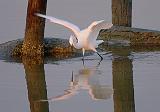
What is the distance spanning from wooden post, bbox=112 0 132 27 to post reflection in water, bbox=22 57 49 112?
4298mm

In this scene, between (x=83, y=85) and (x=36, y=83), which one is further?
(x=36, y=83)

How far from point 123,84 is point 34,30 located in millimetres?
4614

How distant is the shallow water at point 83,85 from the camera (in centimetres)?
982

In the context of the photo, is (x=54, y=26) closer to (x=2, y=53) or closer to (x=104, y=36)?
(x=104, y=36)

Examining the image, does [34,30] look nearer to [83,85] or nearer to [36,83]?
[36,83]

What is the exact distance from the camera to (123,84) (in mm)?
11516

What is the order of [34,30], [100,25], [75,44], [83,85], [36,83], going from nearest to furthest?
1. [83,85]
2. [36,83]
3. [100,25]
4. [75,44]
5. [34,30]

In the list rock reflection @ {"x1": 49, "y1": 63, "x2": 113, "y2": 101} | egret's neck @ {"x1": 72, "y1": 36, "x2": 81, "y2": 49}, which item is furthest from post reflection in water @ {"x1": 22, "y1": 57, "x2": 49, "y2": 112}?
egret's neck @ {"x1": 72, "y1": 36, "x2": 81, "y2": 49}

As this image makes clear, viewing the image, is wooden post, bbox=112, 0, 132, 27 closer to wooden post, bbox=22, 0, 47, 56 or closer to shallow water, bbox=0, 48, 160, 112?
shallow water, bbox=0, 48, 160, 112

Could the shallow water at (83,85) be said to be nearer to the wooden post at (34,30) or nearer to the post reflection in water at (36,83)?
the post reflection in water at (36,83)

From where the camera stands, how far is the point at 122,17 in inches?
760

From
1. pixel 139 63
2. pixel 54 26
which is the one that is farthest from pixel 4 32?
pixel 139 63

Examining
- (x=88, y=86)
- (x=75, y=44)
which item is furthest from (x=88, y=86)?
(x=75, y=44)

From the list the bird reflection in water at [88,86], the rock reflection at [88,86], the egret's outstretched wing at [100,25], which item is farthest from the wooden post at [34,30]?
the rock reflection at [88,86]
